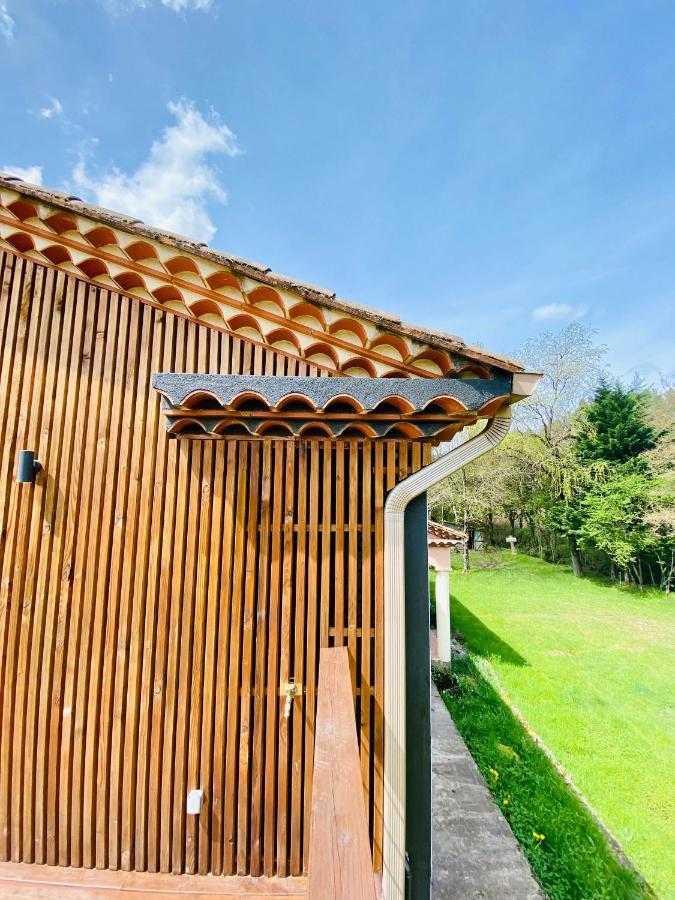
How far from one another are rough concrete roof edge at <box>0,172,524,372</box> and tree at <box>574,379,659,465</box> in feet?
77.2

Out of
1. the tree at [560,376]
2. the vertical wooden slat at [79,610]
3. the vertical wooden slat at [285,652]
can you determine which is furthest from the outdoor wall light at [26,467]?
the tree at [560,376]

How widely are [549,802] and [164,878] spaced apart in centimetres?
593

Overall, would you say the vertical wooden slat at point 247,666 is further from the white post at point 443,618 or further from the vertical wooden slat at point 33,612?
the white post at point 443,618

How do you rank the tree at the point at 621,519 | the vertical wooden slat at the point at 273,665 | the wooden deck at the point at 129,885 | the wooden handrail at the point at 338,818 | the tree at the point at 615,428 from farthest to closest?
1. the tree at the point at 615,428
2. the tree at the point at 621,519
3. the vertical wooden slat at the point at 273,665
4. the wooden deck at the point at 129,885
5. the wooden handrail at the point at 338,818

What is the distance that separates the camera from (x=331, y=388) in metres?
A: 2.46

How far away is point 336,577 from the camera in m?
2.73

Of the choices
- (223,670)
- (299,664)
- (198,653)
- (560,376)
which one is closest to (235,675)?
(223,670)

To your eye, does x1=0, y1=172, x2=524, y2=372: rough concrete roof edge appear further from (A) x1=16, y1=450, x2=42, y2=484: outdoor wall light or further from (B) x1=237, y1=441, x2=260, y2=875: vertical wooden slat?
(A) x1=16, y1=450, x2=42, y2=484: outdoor wall light

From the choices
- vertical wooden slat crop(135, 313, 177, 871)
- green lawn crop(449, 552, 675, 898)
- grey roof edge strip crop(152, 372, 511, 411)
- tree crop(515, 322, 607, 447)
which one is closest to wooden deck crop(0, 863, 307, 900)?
vertical wooden slat crop(135, 313, 177, 871)

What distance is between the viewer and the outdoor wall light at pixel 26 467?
9.13 feet

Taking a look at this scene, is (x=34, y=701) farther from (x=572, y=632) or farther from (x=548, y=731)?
(x=572, y=632)

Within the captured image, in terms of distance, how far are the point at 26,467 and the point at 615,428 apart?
25.8 meters

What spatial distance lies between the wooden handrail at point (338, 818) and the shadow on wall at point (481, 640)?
11.6 metres

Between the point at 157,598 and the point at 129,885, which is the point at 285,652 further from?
the point at 129,885
